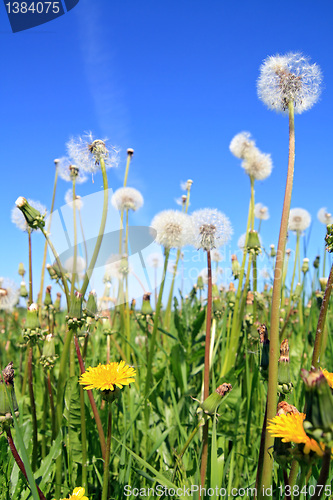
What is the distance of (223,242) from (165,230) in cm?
63

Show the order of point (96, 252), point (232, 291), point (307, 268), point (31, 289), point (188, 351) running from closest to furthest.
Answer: point (96, 252) → point (31, 289) → point (188, 351) → point (232, 291) → point (307, 268)

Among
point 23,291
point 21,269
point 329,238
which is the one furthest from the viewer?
point 21,269

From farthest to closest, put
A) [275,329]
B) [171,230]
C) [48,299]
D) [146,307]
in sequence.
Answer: [48,299], [146,307], [171,230], [275,329]

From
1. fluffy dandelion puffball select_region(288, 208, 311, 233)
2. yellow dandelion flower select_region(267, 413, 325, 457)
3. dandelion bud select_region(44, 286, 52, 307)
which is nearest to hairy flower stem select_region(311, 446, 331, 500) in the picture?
yellow dandelion flower select_region(267, 413, 325, 457)

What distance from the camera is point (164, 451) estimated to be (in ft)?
6.11

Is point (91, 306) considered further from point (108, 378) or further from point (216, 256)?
point (216, 256)

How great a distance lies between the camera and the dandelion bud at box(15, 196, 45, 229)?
1.53 m

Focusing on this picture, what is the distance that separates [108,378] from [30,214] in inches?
30.2

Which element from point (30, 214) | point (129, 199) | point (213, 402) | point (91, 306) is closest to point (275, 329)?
point (213, 402)

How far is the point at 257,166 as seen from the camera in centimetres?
288

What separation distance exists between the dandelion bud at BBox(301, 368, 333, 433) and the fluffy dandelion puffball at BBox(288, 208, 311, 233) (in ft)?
12.2

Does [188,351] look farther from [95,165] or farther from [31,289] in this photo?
[95,165]

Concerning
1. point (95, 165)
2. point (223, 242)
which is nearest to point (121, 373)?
point (223, 242)

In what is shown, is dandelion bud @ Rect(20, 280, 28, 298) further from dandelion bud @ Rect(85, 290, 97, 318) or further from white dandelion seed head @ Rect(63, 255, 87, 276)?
dandelion bud @ Rect(85, 290, 97, 318)
